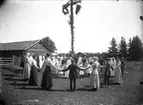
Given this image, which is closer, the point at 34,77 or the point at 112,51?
the point at 34,77

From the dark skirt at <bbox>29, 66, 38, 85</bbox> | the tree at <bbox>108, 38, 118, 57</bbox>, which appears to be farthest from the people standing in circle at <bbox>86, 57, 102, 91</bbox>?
the tree at <bbox>108, 38, 118, 57</bbox>

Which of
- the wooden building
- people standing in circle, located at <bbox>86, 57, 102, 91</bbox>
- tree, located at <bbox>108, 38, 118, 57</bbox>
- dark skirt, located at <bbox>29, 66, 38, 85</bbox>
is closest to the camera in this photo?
people standing in circle, located at <bbox>86, 57, 102, 91</bbox>

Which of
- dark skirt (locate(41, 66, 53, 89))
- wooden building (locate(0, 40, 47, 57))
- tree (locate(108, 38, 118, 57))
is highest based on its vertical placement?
wooden building (locate(0, 40, 47, 57))

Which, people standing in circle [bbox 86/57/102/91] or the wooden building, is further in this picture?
the wooden building

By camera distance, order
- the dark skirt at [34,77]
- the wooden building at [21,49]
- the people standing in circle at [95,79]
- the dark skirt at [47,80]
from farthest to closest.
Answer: the wooden building at [21,49]
the dark skirt at [34,77]
the people standing in circle at [95,79]
the dark skirt at [47,80]

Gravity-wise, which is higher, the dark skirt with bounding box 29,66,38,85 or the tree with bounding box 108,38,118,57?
the tree with bounding box 108,38,118,57

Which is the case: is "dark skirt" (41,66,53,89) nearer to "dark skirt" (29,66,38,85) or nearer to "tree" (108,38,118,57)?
"dark skirt" (29,66,38,85)

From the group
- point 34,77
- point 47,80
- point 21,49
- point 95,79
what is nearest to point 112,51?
point 95,79

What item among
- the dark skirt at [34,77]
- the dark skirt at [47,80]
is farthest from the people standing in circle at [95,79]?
the dark skirt at [34,77]

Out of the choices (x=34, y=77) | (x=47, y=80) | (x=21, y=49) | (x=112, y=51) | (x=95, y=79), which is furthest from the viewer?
(x=21, y=49)

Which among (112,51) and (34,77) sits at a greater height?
(112,51)

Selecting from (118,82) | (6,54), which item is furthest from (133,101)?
(6,54)

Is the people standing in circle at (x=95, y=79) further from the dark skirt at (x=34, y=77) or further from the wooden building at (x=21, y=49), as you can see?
the wooden building at (x=21, y=49)

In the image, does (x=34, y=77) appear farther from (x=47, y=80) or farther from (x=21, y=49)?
(x=21, y=49)
